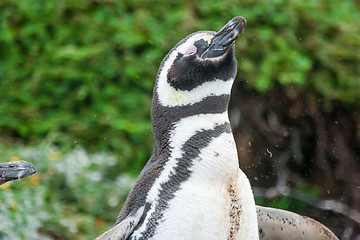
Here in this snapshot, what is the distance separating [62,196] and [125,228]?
1753 mm

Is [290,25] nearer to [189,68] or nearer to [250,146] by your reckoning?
[250,146]

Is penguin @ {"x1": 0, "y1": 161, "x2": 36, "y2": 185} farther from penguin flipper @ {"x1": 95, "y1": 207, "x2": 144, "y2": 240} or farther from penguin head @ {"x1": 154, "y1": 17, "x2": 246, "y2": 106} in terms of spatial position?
penguin head @ {"x1": 154, "y1": 17, "x2": 246, "y2": 106}

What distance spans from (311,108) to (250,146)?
0.44 m

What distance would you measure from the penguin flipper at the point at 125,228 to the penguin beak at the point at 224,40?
1.84 ft

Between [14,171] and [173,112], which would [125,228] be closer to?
[173,112]

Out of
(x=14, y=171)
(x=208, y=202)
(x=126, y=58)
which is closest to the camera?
(x=208, y=202)

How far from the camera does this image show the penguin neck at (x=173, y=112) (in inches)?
99.0

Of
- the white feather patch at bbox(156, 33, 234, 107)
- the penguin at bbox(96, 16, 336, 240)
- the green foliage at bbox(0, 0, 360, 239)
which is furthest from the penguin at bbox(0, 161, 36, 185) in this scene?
the green foliage at bbox(0, 0, 360, 239)

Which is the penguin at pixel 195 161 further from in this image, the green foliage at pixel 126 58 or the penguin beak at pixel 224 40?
the green foliage at pixel 126 58

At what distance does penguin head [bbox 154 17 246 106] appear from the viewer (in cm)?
251

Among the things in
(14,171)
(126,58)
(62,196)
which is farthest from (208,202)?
(126,58)

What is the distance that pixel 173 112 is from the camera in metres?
2.55

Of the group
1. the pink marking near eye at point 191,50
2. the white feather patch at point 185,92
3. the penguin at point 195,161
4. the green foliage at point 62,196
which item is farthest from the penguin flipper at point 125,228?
the green foliage at point 62,196

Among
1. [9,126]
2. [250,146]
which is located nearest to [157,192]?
[250,146]
